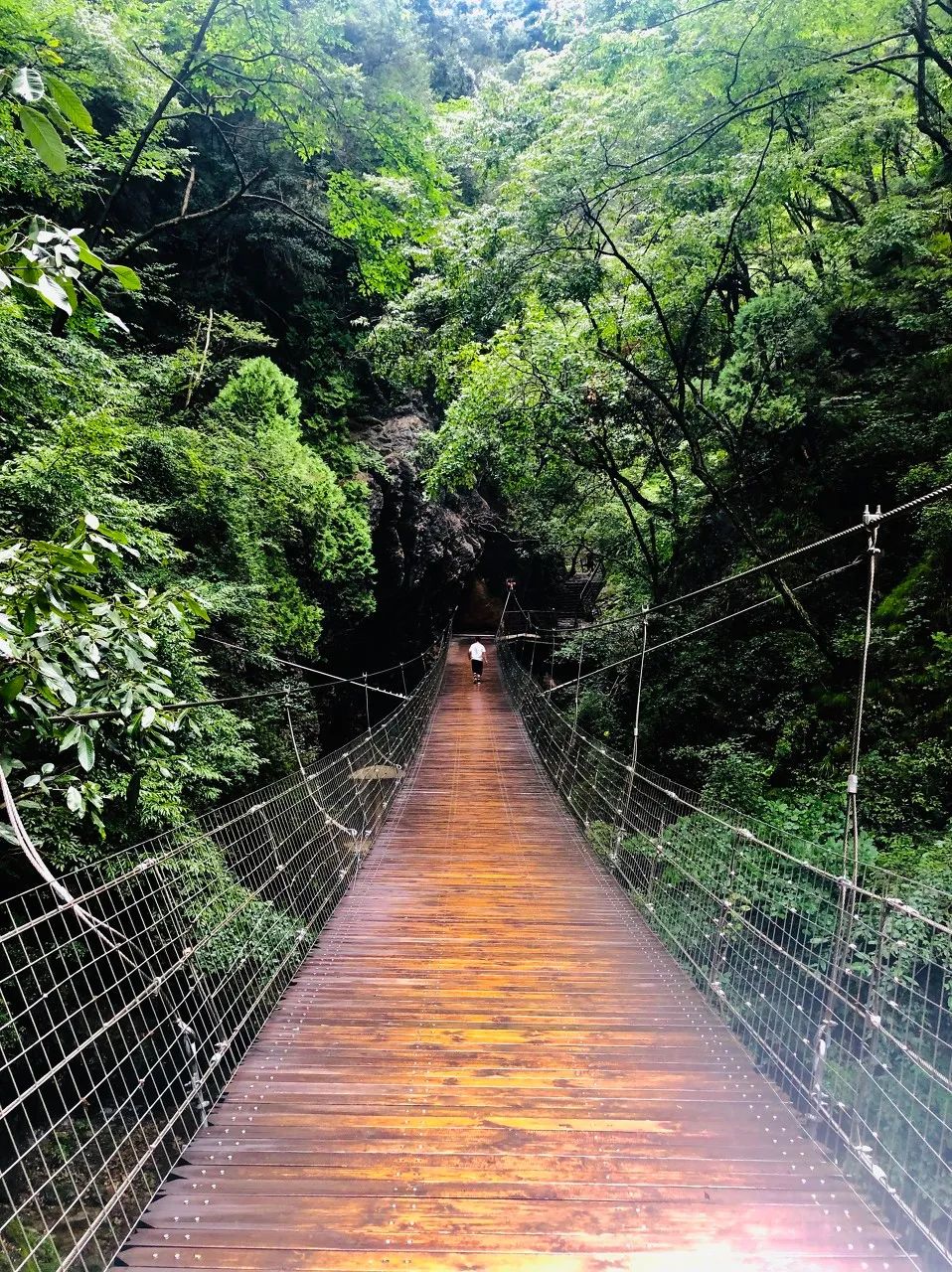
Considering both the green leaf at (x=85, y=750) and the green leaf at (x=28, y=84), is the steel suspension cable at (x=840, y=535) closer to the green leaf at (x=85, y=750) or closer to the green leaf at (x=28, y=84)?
the green leaf at (x=28, y=84)

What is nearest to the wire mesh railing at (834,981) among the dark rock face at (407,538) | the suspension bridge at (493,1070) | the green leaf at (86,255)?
the suspension bridge at (493,1070)

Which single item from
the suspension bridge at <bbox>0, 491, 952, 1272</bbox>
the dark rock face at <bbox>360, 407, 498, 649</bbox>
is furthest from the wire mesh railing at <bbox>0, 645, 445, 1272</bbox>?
the dark rock face at <bbox>360, 407, 498, 649</bbox>

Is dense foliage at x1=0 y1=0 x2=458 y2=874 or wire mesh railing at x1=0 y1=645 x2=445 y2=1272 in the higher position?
dense foliage at x1=0 y1=0 x2=458 y2=874

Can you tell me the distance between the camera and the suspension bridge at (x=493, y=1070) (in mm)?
1275

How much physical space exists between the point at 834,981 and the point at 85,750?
6.29 feet

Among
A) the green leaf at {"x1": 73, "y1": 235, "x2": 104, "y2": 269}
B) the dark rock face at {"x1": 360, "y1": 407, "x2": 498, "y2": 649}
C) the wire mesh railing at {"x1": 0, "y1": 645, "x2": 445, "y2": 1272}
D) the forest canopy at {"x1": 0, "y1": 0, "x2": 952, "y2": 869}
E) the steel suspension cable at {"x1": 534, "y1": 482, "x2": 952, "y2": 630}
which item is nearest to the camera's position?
the green leaf at {"x1": 73, "y1": 235, "x2": 104, "y2": 269}

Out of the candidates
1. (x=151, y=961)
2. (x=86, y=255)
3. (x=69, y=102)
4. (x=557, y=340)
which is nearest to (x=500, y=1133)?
(x=151, y=961)

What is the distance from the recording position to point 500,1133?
1574mm

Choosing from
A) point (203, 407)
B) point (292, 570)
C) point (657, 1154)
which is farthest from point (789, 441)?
point (657, 1154)

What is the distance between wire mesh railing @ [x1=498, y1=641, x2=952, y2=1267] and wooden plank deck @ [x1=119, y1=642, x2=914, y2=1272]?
0.13 metres

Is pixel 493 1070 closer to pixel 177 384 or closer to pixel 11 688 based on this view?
pixel 11 688

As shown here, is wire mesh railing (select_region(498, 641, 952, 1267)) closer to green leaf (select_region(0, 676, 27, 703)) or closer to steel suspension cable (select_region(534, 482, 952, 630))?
steel suspension cable (select_region(534, 482, 952, 630))

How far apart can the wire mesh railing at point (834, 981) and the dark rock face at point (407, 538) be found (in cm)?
476

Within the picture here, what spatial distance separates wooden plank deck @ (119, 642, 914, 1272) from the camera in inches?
49.4
